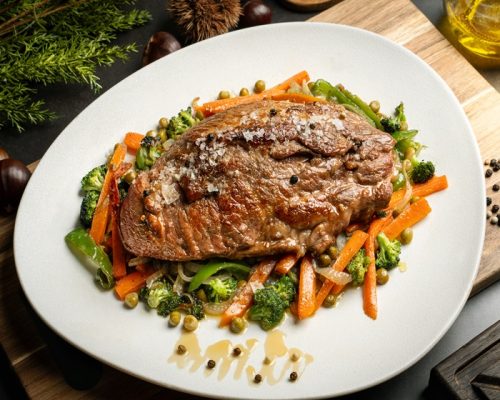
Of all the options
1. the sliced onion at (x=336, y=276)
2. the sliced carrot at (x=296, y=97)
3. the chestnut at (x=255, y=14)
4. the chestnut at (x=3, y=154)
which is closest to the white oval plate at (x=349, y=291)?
the sliced onion at (x=336, y=276)

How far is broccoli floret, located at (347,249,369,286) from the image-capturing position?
19.9 feet

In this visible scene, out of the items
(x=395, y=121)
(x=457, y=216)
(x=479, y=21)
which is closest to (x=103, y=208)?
(x=395, y=121)

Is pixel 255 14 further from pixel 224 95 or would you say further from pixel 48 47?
pixel 48 47

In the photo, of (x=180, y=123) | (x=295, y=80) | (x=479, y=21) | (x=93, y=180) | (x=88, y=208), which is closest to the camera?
(x=88, y=208)

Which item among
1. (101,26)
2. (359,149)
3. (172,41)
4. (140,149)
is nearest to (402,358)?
(359,149)

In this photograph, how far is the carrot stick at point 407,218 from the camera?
633cm

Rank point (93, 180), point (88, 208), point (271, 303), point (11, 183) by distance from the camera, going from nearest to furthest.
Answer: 1. point (271, 303)
2. point (88, 208)
3. point (93, 180)
4. point (11, 183)

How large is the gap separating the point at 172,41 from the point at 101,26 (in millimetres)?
879

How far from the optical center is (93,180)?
659cm

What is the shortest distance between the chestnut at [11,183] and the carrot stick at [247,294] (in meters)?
2.56

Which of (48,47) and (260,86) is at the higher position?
(260,86)

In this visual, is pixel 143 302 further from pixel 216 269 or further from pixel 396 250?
pixel 396 250

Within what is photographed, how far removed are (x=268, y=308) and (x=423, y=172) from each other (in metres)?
1.94

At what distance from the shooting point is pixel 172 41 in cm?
784
